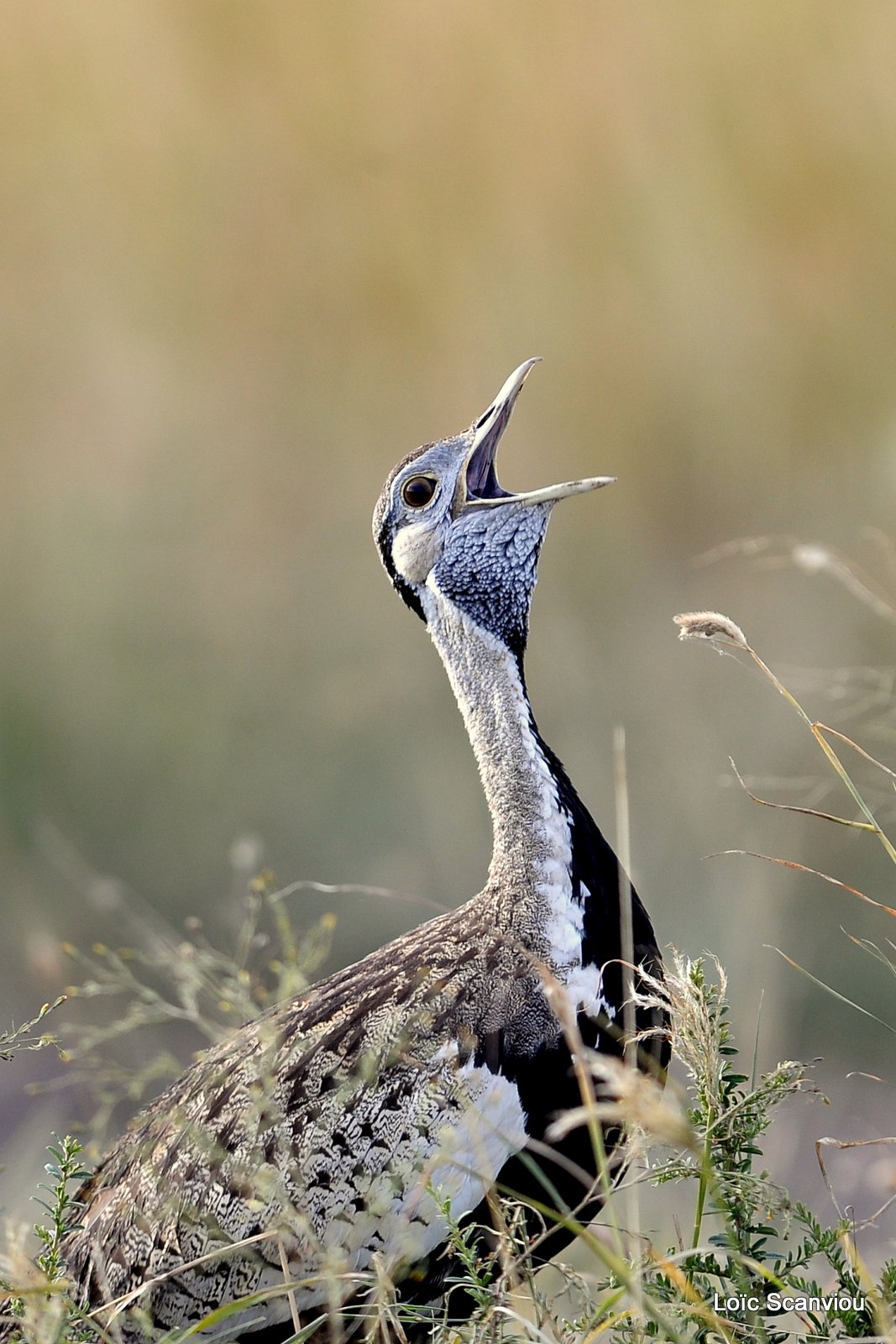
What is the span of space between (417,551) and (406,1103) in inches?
51.2

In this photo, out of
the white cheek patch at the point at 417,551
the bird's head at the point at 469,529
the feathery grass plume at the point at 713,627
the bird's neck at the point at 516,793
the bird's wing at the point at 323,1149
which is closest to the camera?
the feathery grass plume at the point at 713,627

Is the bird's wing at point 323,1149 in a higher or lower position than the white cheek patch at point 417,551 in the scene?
lower

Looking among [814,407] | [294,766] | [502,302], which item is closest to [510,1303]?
[294,766]

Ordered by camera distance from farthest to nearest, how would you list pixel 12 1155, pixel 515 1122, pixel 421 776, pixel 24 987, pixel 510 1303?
1. pixel 421 776
2. pixel 24 987
3. pixel 12 1155
4. pixel 515 1122
5. pixel 510 1303

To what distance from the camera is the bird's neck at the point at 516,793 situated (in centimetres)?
313

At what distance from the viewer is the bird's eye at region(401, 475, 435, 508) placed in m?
3.67

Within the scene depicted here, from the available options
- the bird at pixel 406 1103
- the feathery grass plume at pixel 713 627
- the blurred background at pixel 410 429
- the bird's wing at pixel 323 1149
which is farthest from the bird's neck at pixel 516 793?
the blurred background at pixel 410 429

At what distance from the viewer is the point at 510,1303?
2.29 meters

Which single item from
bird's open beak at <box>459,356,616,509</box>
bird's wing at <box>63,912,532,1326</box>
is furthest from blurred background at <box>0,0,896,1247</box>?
bird's wing at <box>63,912,532,1326</box>

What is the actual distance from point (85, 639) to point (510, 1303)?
5.75 m

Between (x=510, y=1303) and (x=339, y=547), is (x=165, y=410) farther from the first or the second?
(x=510, y=1303)

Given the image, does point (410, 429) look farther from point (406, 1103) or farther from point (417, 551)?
point (406, 1103)

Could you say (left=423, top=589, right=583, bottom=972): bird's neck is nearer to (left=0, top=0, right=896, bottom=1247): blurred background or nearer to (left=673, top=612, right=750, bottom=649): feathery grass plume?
(left=673, top=612, right=750, bottom=649): feathery grass plume

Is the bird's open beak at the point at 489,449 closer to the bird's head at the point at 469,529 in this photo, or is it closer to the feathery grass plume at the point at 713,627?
the bird's head at the point at 469,529
